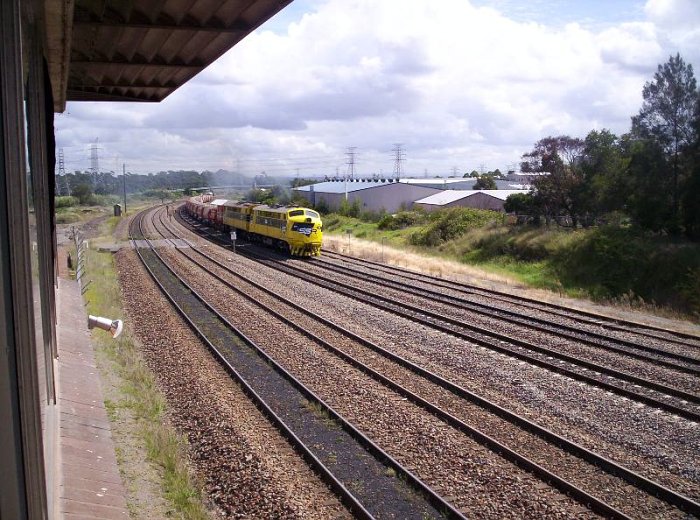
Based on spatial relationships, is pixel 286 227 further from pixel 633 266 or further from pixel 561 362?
pixel 561 362

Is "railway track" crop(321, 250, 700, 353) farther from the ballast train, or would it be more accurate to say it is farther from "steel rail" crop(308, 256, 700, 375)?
the ballast train

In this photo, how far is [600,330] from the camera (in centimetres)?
1617

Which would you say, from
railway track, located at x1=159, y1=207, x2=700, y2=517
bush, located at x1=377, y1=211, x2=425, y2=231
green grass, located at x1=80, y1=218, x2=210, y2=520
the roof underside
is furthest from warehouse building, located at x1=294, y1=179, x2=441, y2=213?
the roof underside

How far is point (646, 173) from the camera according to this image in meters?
29.4

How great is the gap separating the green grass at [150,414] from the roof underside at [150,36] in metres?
4.80

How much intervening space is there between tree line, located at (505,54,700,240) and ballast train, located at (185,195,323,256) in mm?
13669

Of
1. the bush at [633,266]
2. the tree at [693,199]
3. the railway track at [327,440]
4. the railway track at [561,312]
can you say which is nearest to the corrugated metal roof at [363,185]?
the tree at [693,199]

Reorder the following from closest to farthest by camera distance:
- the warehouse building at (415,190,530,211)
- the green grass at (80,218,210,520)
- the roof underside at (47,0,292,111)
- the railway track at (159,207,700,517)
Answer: the roof underside at (47,0,292,111), the green grass at (80,218,210,520), the railway track at (159,207,700,517), the warehouse building at (415,190,530,211)

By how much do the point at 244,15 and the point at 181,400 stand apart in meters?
6.95

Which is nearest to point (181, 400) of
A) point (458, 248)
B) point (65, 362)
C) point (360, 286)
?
point (65, 362)

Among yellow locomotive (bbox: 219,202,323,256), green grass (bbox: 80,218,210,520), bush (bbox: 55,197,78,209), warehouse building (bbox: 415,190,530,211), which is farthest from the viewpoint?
bush (bbox: 55,197,78,209)

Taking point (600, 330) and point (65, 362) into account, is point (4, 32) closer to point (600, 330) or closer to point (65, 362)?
point (65, 362)

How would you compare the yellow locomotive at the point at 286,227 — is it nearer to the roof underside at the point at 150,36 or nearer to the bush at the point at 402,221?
the bush at the point at 402,221

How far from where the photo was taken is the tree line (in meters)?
28.0
